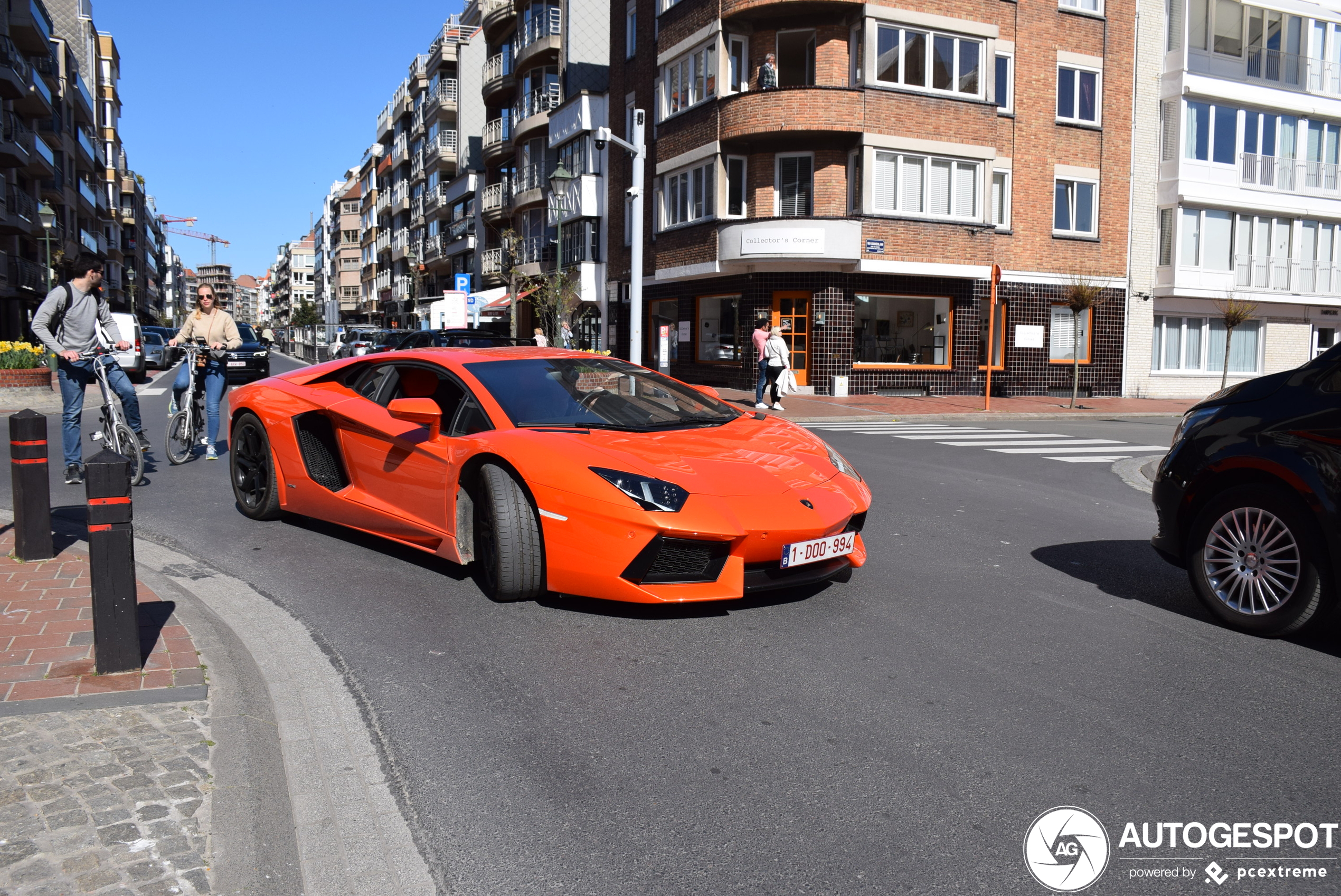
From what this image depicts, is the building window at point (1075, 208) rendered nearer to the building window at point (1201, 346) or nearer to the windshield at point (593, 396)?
the building window at point (1201, 346)

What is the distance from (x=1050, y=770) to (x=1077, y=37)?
30.5 m

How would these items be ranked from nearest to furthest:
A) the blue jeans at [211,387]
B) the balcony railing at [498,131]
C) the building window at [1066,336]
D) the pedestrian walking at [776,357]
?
the blue jeans at [211,387] → the pedestrian walking at [776,357] → the building window at [1066,336] → the balcony railing at [498,131]

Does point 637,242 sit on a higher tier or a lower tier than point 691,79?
lower

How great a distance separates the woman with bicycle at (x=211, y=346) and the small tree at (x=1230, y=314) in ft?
84.8

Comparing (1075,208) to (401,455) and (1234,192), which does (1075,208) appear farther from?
(401,455)

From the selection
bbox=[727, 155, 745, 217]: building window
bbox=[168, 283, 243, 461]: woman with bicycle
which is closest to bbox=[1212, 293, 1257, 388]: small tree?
bbox=[727, 155, 745, 217]: building window

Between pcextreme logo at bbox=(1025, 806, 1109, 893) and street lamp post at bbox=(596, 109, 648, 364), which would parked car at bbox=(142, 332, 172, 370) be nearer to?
street lamp post at bbox=(596, 109, 648, 364)

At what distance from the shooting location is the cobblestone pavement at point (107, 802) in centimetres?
255

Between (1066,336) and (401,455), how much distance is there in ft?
90.4

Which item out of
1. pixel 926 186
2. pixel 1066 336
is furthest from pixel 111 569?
pixel 1066 336

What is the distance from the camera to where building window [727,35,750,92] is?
1069 inches

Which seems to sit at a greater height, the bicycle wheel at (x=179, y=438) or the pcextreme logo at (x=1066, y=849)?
the bicycle wheel at (x=179, y=438)

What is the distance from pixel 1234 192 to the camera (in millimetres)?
31188

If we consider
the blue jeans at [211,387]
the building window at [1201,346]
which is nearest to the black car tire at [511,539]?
the blue jeans at [211,387]
